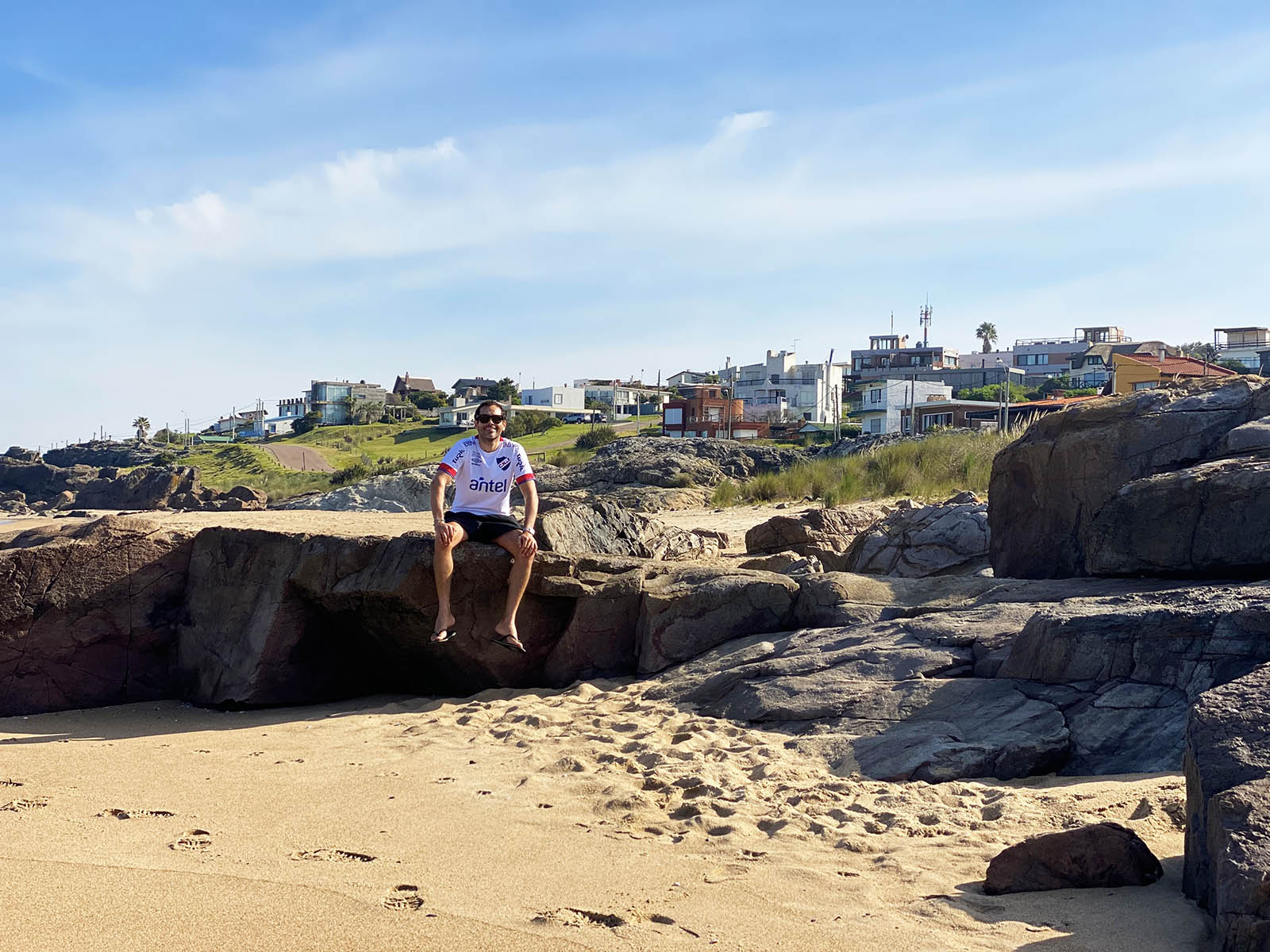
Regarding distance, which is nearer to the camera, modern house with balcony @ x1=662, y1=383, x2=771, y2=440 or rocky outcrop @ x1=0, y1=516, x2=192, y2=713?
rocky outcrop @ x1=0, y1=516, x2=192, y2=713

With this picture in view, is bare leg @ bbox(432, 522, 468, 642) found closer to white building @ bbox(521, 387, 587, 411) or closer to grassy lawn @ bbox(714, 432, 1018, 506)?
grassy lawn @ bbox(714, 432, 1018, 506)

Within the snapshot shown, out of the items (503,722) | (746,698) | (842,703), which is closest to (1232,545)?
(842,703)

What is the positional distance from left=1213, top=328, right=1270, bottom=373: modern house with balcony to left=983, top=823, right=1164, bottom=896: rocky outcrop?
7411 cm

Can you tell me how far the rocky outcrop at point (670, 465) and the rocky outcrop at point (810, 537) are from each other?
445 inches

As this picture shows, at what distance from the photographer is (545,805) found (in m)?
4.86

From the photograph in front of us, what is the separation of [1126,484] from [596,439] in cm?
4302

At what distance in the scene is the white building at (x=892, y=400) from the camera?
59656 millimetres

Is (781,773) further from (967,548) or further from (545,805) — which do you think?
(967,548)

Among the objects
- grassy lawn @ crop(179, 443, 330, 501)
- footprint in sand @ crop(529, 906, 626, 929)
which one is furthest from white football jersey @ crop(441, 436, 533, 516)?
grassy lawn @ crop(179, 443, 330, 501)

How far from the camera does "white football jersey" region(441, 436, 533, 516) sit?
721 cm

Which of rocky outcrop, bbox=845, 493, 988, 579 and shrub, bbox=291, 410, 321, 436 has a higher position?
shrub, bbox=291, 410, 321, 436

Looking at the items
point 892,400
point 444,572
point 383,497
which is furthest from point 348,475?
point 444,572

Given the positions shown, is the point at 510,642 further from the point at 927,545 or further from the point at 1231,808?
the point at 927,545

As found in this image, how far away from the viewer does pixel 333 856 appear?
13.6 feet
